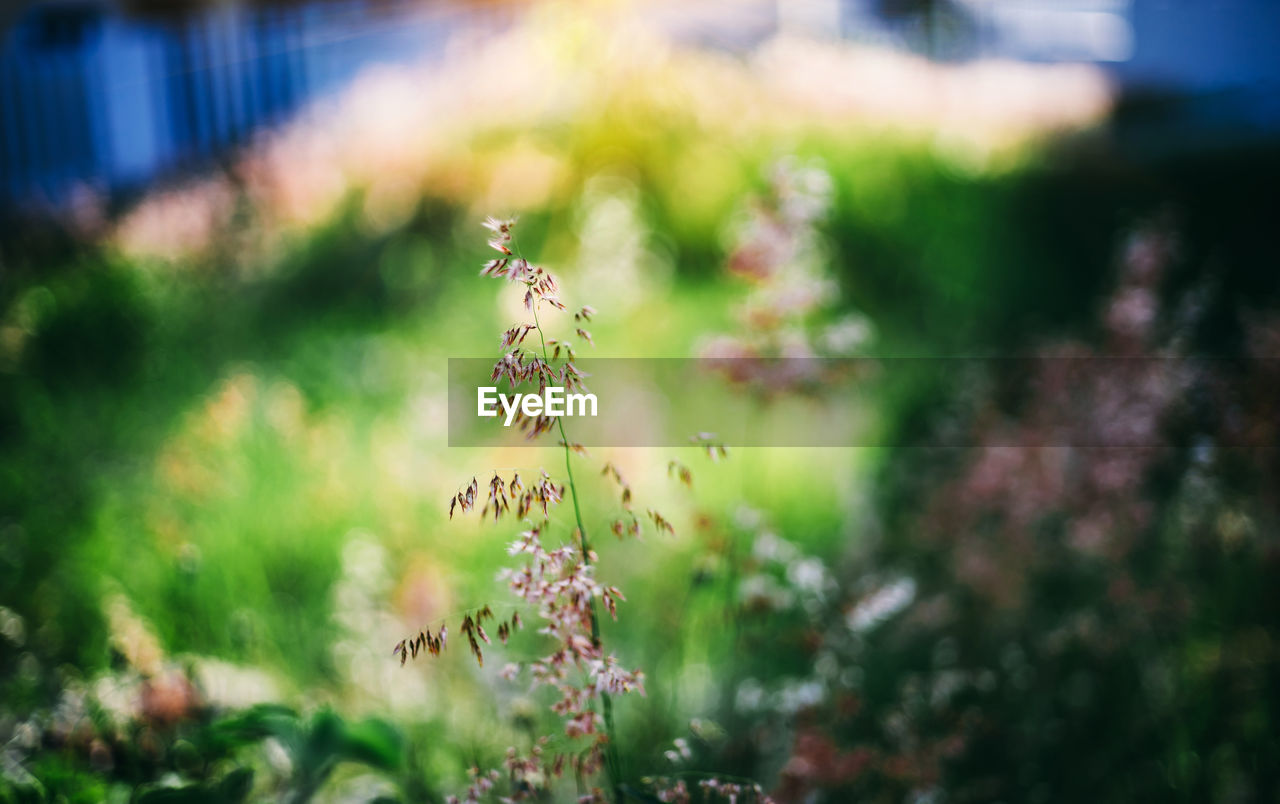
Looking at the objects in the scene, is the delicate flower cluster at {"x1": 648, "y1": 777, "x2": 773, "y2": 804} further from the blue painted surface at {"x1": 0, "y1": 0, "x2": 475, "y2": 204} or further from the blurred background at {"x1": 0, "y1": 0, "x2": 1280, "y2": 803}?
the blue painted surface at {"x1": 0, "y1": 0, "x2": 475, "y2": 204}

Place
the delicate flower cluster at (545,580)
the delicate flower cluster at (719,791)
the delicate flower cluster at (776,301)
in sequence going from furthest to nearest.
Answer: the delicate flower cluster at (776,301) → the delicate flower cluster at (719,791) → the delicate flower cluster at (545,580)

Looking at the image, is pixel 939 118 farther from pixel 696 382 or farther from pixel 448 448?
pixel 448 448

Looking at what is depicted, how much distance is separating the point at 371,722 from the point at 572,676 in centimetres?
57

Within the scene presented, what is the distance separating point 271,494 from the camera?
Answer: 8.88 feet

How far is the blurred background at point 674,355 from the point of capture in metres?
1.82

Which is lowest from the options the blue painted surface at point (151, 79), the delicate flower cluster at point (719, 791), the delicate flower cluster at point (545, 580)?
the delicate flower cluster at point (719, 791)

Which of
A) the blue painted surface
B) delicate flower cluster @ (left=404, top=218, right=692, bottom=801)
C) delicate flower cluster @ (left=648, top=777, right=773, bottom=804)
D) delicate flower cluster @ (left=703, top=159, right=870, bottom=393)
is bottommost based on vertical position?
delicate flower cluster @ (left=648, top=777, right=773, bottom=804)

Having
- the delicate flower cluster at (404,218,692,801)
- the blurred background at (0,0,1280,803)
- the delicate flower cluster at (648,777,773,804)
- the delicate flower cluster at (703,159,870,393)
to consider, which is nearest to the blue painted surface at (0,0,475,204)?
the blurred background at (0,0,1280,803)

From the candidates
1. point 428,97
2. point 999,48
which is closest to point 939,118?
point 999,48

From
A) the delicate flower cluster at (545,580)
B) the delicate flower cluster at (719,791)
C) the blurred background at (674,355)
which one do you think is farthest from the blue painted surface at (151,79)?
the delicate flower cluster at (719,791)

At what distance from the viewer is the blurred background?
1824mm

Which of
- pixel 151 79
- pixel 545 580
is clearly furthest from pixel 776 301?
pixel 151 79

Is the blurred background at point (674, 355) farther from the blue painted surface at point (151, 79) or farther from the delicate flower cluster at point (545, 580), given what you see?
the delicate flower cluster at point (545, 580)

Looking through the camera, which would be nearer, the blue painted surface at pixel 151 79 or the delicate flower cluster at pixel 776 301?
the delicate flower cluster at pixel 776 301
